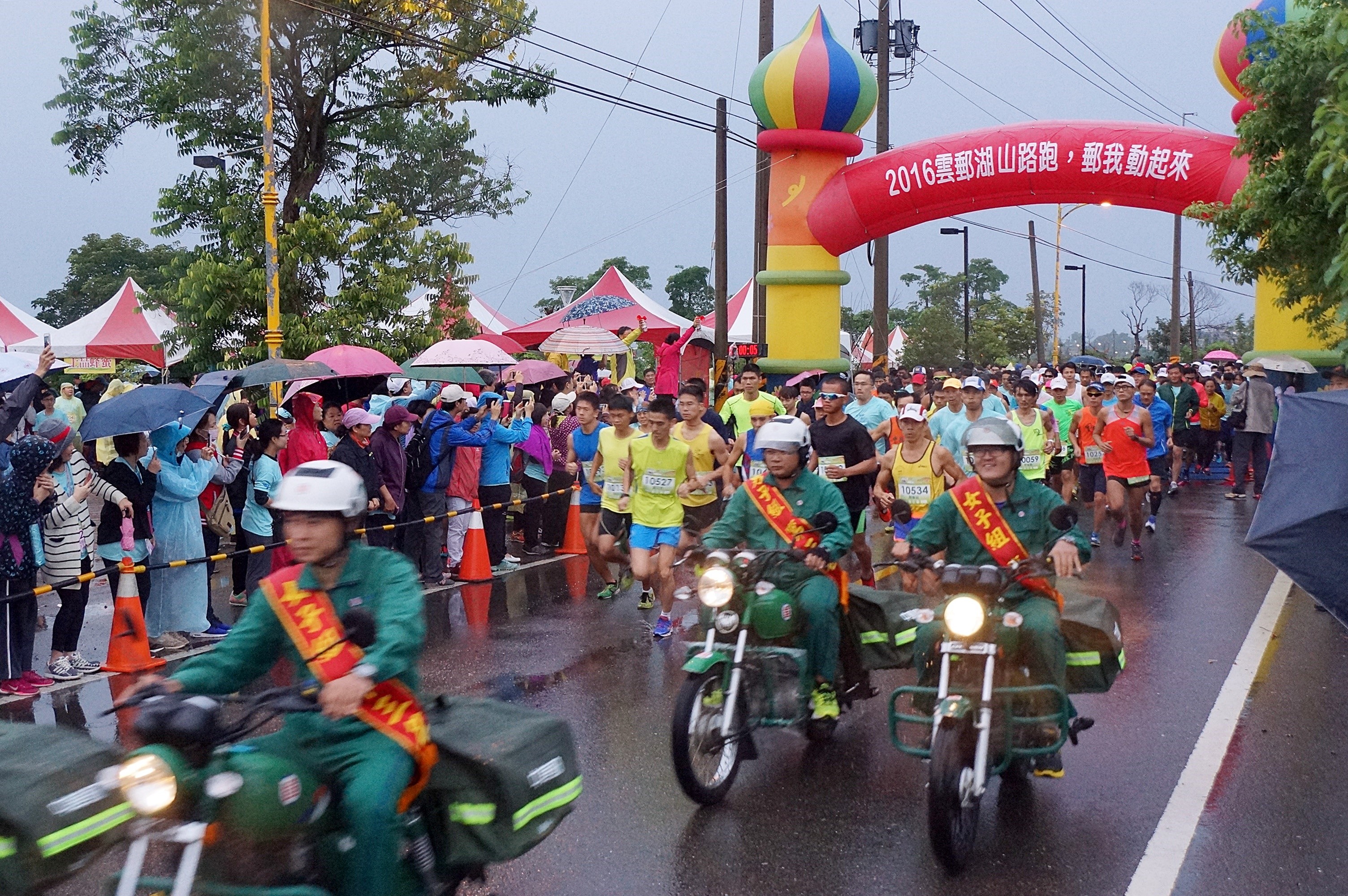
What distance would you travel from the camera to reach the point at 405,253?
20953 millimetres

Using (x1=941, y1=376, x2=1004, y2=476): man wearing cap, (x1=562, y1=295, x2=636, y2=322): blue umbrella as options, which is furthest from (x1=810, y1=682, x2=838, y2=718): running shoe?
(x1=562, y1=295, x2=636, y2=322): blue umbrella

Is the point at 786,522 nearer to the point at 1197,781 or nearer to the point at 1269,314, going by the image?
the point at 1197,781

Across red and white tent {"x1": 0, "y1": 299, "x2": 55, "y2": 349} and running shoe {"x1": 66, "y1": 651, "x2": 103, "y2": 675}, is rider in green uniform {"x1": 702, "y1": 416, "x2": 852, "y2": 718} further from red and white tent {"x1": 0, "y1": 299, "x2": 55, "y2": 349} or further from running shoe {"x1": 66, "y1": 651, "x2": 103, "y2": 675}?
red and white tent {"x1": 0, "y1": 299, "x2": 55, "y2": 349}

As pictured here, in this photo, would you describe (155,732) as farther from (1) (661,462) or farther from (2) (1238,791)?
(1) (661,462)

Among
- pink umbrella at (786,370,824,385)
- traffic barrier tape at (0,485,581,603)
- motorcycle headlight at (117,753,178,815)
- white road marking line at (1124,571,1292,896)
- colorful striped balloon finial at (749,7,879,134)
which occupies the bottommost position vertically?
white road marking line at (1124,571,1292,896)

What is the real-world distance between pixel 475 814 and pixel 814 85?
18.8 meters

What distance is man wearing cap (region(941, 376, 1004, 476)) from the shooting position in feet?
37.6

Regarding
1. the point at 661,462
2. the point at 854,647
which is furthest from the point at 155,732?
the point at 661,462

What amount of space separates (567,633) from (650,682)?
65.5 inches

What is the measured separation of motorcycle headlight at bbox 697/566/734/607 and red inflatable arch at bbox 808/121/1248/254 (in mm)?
15358

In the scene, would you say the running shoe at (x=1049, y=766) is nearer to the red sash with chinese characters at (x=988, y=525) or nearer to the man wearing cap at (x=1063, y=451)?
the red sash with chinese characters at (x=988, y=525)

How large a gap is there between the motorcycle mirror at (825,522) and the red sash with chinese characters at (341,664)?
9.50 feet

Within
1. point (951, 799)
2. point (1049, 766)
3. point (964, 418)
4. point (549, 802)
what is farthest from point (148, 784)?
point (964, 418)

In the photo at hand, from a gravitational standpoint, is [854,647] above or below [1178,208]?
below
